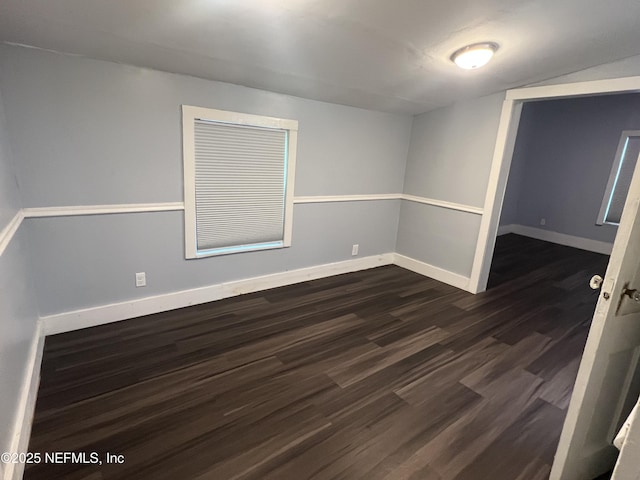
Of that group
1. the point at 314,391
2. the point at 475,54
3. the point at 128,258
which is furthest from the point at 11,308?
the point at 475,54

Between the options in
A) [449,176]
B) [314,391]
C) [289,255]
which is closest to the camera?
[314,391]

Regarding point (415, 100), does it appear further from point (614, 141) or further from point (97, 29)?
point (614, 141)

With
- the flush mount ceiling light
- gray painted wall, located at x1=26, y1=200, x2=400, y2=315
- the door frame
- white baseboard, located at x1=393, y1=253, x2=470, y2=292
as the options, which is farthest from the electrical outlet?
the door frame

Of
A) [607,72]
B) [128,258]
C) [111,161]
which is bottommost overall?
[128,258]

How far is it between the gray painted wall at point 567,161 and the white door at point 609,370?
5409mm

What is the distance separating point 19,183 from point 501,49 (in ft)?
11.1

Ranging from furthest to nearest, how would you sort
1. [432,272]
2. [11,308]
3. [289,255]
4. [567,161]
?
[567,161], [432,272], [289,255], [11,308]

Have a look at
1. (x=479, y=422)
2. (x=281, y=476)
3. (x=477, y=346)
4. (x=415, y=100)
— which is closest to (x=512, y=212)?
(x=415, y=100)

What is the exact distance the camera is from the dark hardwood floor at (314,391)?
1565 millimetres

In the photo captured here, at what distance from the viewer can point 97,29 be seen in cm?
184

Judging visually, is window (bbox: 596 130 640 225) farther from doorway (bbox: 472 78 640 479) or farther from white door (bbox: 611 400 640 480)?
white door (bbox: 611 400 640 480)

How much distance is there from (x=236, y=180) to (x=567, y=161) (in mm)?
5991

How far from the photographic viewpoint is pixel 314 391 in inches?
79.5

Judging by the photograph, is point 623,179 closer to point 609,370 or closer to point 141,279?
point 609,370
